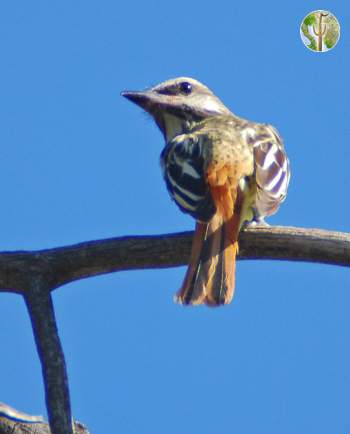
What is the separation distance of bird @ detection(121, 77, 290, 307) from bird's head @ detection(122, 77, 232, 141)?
638 millimetres

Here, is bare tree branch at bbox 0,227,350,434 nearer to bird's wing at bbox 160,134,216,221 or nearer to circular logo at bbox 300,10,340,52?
bird's wing at bbox 160,134,216,221

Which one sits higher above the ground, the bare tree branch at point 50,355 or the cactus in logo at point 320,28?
the cactus in logo at point 320,28

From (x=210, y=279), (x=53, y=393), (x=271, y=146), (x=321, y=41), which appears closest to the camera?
(x=53, y=393)

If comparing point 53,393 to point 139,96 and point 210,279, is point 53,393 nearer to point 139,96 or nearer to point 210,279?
point 210,279

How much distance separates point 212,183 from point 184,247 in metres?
0.45

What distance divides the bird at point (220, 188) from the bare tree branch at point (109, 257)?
5.6 inches

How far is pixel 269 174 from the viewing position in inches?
245

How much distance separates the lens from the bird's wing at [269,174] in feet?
19.9

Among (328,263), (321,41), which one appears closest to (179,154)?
(328,263)

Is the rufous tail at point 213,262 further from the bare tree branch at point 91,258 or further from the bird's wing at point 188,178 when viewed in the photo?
the bare tree branch at point 91,258

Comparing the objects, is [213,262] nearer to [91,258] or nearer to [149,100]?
[91,258]

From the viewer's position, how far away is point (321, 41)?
1235 cm

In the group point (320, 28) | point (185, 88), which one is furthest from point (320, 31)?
point (185, 88)

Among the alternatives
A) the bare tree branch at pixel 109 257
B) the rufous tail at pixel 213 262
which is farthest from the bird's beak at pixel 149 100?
the bare tree branch at pixel 109 257
